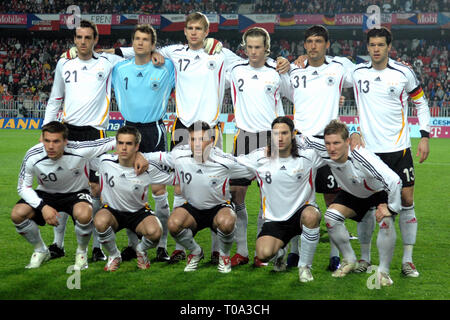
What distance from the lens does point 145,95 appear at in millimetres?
5902

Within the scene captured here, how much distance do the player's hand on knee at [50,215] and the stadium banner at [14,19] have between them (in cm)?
2905

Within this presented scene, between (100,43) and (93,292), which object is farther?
(100,43)

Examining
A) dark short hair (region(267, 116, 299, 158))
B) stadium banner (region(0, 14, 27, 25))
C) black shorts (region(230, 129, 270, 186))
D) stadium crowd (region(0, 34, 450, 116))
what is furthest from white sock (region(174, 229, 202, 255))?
stadium banner (region(0, 14, 27, 25))

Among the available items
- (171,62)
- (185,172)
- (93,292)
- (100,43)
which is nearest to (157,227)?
(185,172)

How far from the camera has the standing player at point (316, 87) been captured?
5.72m

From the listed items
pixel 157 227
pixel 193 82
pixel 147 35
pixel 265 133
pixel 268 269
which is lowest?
pixel 268 269

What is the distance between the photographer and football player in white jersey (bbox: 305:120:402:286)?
192 inches

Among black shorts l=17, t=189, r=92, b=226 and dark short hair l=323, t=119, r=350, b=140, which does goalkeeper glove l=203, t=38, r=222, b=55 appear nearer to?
dark short hair l=323, t=119, r=350, b=140

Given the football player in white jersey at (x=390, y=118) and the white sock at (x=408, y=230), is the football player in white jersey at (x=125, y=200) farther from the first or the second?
the white sock at (x=408, y=230)

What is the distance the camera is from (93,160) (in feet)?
19.1

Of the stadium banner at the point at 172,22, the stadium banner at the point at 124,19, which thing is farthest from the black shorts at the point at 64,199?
the stadium banner at the point at 124,19

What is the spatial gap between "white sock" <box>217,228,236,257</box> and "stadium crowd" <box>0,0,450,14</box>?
27.5 m

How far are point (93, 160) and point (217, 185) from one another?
1307 millimetres
